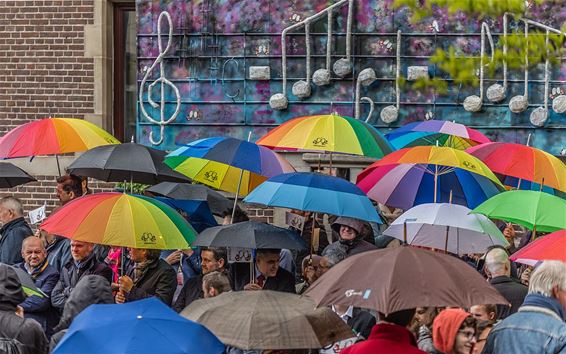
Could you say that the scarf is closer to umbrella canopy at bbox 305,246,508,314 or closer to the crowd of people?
the crowd of people

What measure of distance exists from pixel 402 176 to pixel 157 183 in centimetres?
235

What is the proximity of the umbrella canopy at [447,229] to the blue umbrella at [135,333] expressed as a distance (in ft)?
11.7

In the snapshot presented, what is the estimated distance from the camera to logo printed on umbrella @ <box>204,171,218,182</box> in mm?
12266

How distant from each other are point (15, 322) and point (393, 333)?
7.44ft

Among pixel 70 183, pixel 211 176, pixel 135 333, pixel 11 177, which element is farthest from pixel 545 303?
pixel 11 177

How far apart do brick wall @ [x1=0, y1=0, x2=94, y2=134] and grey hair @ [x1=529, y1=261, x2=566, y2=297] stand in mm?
10379

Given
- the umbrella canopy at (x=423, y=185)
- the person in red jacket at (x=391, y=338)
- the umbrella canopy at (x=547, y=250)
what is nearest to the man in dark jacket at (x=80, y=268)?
the umbrella canopy at (x=423, y=185)

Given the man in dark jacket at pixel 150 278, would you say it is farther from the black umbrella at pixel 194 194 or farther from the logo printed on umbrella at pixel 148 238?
the black umbrella at pixel 194 194

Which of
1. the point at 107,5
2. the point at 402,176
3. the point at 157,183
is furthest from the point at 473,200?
the point at 107,5

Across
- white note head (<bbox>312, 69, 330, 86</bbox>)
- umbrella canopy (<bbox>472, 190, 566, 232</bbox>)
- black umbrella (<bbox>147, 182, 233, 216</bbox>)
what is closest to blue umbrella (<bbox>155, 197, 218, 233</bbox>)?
black umbrella (<bbox>147, 182, 233, 216</bbox>)

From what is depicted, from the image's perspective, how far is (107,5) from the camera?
17250mm

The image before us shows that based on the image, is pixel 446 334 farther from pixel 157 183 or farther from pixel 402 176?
pixel 157 183

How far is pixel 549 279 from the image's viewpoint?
7.55m

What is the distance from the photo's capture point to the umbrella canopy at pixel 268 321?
291 inches
